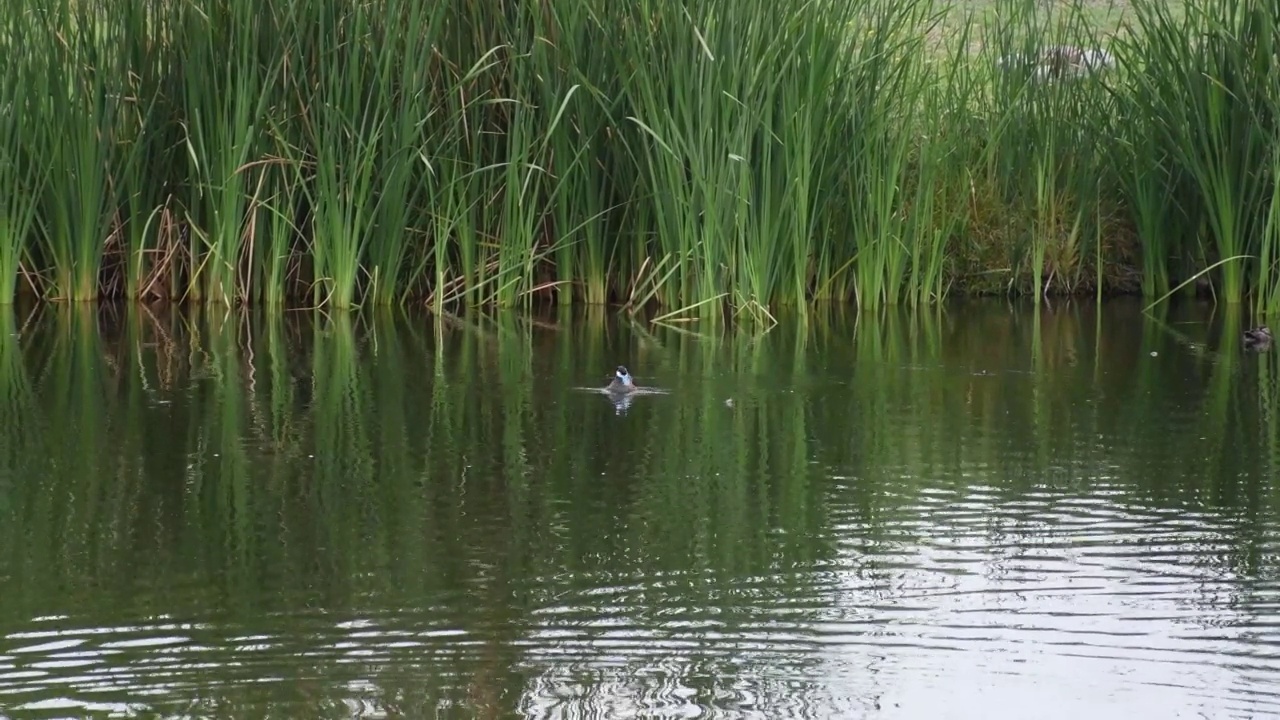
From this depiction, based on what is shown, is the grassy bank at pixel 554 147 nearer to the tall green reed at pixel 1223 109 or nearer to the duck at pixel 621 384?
the tall green reed at pixel 1223 109

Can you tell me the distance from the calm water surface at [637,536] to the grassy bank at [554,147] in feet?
5.20

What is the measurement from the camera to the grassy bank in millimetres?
8484

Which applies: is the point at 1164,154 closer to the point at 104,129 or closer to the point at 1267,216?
the point at 1267,216

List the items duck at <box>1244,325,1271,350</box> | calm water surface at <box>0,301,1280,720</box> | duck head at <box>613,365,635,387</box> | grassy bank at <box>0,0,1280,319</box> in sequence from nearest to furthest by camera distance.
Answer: calm water surface at <box>0,301,1280,720</box> < duck head at <box>613,365,635,387</box> < duck at <box>1244,325,1271,350</box> < grassy bank at <box>0,0,1280,319</box>

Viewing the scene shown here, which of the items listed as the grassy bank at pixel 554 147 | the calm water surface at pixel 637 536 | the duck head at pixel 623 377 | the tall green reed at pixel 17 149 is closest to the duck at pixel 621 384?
the duck head at pixel 623 377

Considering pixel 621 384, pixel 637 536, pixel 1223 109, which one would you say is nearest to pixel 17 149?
pixel 621 384

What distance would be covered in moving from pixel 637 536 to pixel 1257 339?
178 inches

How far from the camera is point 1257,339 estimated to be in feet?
25.3

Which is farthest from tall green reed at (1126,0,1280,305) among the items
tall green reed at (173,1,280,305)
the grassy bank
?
tall green reed at (173,1,280,305)

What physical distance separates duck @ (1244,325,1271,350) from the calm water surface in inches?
16.6

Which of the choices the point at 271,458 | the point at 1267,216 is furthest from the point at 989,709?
the point at 1267,216

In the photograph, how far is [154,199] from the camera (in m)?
9.27

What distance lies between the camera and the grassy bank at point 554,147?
8484 mm

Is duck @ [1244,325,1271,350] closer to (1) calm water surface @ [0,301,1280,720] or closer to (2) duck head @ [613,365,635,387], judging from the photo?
(1) calm water surface @ [0,301,1280,720]
